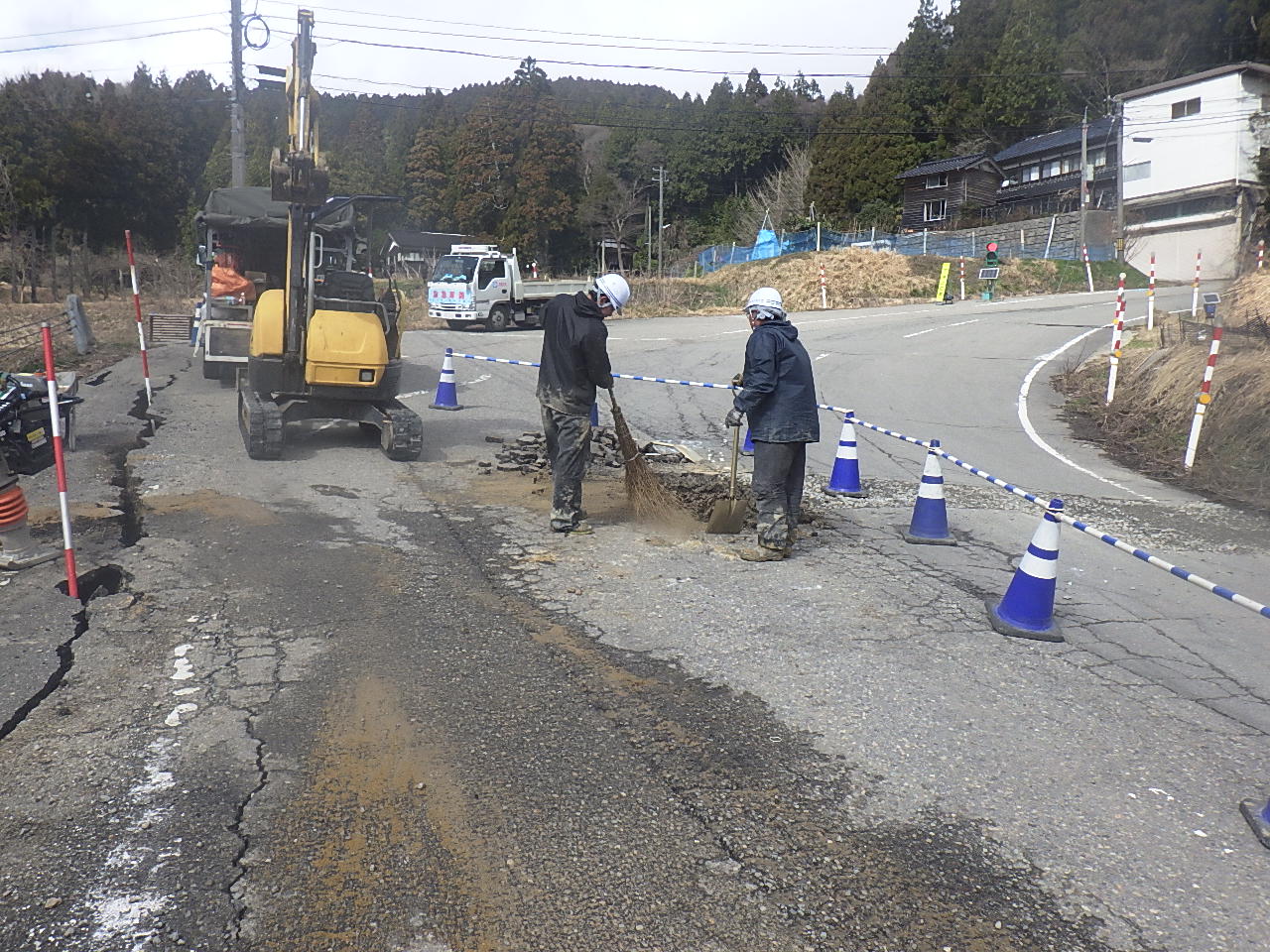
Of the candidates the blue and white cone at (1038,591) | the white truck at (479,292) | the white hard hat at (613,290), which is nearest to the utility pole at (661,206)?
the white truck at (479,292)

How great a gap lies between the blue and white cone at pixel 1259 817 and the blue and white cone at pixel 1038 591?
186cm

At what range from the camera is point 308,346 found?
9.74 m

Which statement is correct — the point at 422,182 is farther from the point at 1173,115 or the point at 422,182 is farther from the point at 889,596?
the point at 889,596

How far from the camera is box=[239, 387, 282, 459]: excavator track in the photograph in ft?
31.3

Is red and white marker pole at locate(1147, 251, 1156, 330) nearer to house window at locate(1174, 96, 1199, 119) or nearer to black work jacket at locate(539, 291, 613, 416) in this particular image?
black work jacket at locate(539, 291, 613, 416)

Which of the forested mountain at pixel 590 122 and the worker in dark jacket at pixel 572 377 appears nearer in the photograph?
the worker in dark jacket at pixel 572 377

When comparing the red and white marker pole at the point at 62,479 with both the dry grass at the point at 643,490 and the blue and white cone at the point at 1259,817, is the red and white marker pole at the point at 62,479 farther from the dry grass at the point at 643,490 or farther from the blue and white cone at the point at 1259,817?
the blue and white cone at the point at 1259,817

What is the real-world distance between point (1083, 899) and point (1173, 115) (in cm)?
5248

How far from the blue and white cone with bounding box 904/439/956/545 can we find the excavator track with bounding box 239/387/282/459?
613 centimetres

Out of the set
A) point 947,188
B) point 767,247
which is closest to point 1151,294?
point 767,247

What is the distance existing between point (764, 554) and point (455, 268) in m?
22.9

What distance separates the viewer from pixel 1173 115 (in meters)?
45.9

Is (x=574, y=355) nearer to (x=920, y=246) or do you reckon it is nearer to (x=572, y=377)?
(x=572, y=377)

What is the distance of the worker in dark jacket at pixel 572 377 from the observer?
743cm
